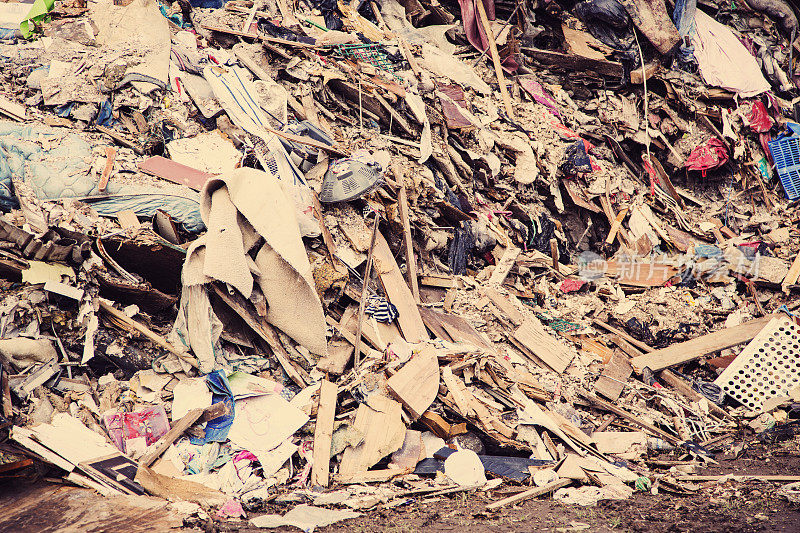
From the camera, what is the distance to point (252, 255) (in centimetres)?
499

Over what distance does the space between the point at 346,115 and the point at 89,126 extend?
290cm

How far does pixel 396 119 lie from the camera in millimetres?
7422

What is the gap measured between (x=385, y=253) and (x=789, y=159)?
779 cm

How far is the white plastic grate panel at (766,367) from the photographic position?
6.53 metres

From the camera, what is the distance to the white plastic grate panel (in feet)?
21.4

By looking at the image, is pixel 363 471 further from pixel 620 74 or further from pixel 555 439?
pixel 620 74

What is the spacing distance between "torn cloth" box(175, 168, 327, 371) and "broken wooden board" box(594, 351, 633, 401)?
A: 3164mm

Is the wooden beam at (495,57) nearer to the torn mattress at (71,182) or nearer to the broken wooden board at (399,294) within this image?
the broken wooden board at (399,294)

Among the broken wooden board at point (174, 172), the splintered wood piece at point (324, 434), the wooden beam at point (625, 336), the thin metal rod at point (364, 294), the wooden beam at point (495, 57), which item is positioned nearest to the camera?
the splintered wood piece at point (324, 434)

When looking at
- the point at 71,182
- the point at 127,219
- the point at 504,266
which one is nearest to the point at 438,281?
the point at 504,266

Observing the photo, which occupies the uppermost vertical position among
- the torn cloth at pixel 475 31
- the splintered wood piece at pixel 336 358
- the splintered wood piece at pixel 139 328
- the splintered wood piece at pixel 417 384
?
the torn cloth at pixel 475 31

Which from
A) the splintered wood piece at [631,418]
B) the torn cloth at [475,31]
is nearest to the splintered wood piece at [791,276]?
the splintered wood piece at [631,418]

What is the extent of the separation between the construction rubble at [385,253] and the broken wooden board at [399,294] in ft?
0.10

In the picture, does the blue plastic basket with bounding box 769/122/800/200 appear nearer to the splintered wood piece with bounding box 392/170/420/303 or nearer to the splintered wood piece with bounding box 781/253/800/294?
the splintered wood piece with bounding box 781/253/800/294
